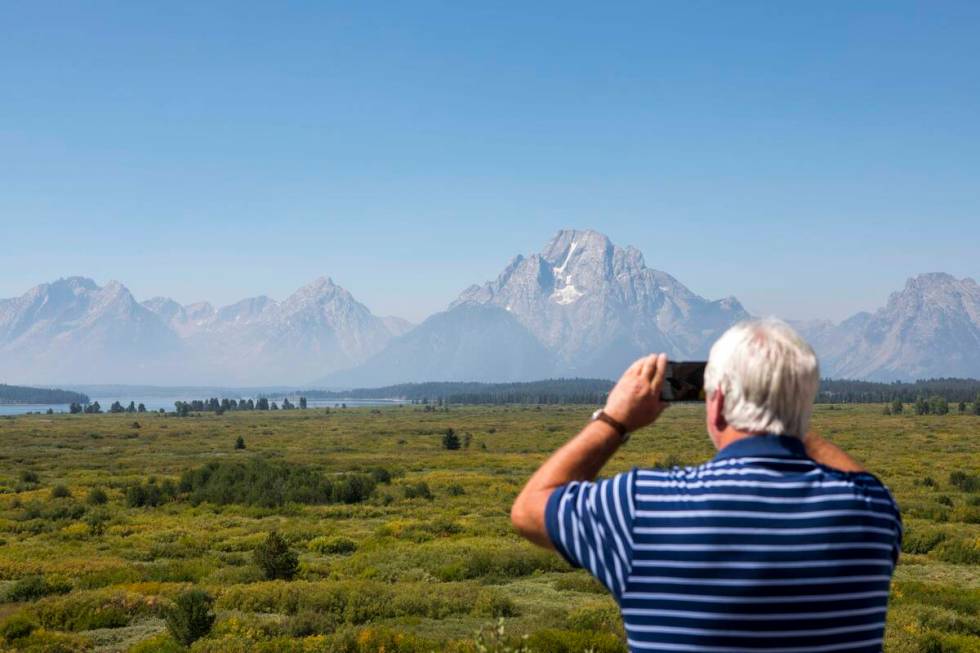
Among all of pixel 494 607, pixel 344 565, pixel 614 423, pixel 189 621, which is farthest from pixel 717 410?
pixel 344 565

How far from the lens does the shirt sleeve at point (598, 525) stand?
8.31 feet

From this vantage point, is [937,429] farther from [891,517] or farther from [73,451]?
[891,517]

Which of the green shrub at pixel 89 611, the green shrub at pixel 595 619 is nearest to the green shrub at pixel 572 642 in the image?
the green shrub at pixel 595 619

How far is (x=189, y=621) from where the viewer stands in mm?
13219

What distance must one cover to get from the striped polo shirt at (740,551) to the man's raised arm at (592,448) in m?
0.11

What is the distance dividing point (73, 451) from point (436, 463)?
35964mm

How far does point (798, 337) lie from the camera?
109 inches

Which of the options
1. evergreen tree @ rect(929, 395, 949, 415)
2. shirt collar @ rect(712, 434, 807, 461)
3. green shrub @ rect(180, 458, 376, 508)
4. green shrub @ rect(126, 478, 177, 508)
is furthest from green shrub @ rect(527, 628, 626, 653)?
evergreen tree @ rect(929, 395, 949, 415)

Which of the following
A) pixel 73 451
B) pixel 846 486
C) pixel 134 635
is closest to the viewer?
pixel 846 486

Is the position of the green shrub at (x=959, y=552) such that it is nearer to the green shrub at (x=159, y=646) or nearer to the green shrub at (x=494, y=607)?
the green shrub at (x=494, y=607)

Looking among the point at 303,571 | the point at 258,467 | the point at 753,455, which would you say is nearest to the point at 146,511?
the point at 258,467

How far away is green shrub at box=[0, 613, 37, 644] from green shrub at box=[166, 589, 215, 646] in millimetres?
2756

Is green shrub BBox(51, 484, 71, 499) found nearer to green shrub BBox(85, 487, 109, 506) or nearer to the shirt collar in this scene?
green shrub BBox(85, 487, 109, 506)

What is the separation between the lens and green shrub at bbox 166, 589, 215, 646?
13070 mm
